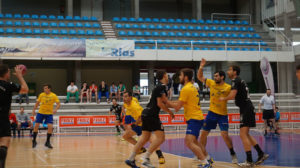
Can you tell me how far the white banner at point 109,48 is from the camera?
23594 mm

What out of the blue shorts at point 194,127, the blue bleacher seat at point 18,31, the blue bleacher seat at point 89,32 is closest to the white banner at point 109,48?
the blue bleacher seat at point 89,32

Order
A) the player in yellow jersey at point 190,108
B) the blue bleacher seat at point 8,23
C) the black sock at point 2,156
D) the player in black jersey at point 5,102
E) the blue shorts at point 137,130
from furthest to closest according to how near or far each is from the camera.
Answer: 1. the blue bleacher seat at point 8,23
2. the blue shorts at point 137,130
3. the player in yellow jersey at point 190,108
4. the player in black jersey at point 5,102
5. the black sock at point 2,156

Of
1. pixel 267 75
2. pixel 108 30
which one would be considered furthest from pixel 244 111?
pixel 108 30

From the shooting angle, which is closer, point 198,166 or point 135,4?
point 198,166

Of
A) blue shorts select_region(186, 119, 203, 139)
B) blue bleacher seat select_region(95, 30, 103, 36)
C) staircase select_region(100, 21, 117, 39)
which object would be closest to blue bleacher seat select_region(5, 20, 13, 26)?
blue bleacher seat select_region(95, 30, 103, 36)

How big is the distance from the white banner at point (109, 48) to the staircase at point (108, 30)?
10.7ft

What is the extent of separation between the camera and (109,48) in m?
23.8

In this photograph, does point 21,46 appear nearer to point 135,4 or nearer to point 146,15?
point 135,4

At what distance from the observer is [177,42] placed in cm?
2623

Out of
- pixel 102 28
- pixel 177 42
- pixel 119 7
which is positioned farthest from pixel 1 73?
pixel 119 7

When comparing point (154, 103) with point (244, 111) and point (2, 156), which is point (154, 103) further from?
point (2, 156)

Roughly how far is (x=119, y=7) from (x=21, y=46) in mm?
13875

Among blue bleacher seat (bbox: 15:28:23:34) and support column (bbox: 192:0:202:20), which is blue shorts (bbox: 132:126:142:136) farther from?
support column (bbox: 192:0:202:20)

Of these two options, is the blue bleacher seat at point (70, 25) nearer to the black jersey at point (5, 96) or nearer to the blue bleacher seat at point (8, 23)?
the blue bleacher seat at point (8, 23)
